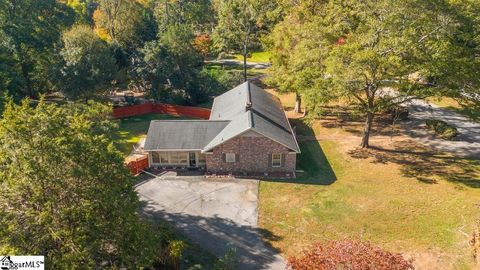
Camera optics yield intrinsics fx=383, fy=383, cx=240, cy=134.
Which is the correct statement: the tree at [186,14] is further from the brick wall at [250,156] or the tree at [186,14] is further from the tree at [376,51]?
the brick wall at [250,156]

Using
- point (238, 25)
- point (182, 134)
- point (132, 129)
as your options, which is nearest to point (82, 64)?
point (132, 129)

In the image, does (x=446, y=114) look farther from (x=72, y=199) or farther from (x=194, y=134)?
(x=72, y=199)

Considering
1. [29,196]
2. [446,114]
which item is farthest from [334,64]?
[29,196]

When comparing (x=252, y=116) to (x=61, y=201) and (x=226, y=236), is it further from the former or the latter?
(x=61, y=201)

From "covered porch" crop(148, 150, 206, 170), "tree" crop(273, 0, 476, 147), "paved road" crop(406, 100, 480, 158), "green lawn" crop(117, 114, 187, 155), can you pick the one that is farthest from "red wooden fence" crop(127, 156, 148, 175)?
"paved road" crop(406, 100, 480, 158)

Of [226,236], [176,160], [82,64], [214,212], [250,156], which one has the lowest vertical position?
[226,236]

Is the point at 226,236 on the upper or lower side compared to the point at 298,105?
lower

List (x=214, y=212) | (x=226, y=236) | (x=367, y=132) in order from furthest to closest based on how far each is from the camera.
→ (x=367, y=132)
(x=214, y=212)
(x=226, y=236)
